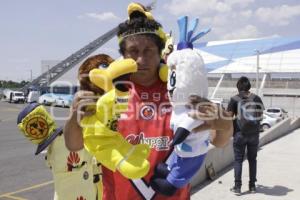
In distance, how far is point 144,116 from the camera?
5.97 feet

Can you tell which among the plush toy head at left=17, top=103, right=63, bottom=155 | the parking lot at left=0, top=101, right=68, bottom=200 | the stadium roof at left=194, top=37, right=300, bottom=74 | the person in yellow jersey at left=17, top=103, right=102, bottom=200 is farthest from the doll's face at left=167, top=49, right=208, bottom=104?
the stadium roof at left=194, top=37, right=300, bottom=74

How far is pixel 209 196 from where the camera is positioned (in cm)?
549

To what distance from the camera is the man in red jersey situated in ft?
5.80

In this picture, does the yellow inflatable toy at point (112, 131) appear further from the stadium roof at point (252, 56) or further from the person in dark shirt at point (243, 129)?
the stadium roof at point (252, 56)

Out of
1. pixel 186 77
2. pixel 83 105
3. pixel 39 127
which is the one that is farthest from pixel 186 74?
pixel 39 127

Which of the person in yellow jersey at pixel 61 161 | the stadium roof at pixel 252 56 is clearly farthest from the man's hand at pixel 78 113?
the stadium roof at pixel 252 56

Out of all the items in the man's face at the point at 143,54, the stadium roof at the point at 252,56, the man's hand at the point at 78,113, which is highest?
the stadium roof at the point at 252,56

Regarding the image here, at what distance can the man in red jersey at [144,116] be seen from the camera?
1.77 m

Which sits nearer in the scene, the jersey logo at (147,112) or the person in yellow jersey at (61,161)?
the jersey logo at (147,112)

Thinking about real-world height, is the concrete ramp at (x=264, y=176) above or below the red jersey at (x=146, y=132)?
below

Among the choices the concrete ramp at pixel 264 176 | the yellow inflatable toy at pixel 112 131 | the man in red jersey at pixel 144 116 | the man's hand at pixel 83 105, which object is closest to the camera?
the yellow inflatable toy at pixel 112 131

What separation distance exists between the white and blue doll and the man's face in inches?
4.3

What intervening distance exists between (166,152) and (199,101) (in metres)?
0.30

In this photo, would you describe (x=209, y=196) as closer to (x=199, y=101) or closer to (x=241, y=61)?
(x=199, y=101)
